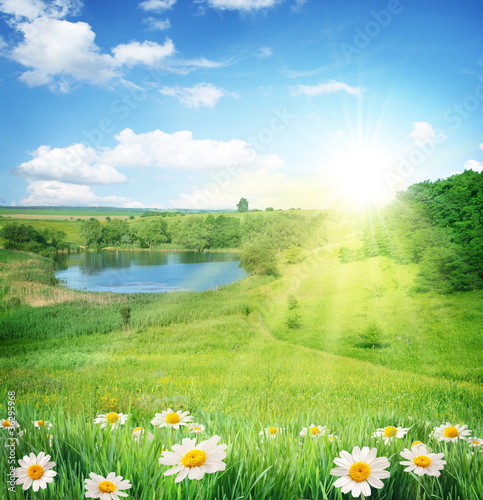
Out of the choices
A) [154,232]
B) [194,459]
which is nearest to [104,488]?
[194,459]

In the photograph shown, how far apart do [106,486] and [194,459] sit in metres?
0.43

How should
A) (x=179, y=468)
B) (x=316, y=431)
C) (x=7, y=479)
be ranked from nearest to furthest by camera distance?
1. (x=179, y=468)
2. (x=7, y=479)
3. (x=316, y=431)

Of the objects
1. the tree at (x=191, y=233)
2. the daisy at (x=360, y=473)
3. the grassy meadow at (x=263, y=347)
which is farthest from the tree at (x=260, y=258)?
the daisy at (x=360, y=473)

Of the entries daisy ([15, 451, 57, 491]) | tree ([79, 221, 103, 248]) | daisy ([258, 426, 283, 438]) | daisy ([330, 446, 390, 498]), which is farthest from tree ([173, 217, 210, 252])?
daisy ([330, 446, 390, 498])

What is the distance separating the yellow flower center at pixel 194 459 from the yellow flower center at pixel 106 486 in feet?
1.13

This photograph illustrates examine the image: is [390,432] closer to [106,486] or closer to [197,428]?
[197,428]

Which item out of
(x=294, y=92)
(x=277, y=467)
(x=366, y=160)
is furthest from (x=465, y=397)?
(x=294, y=92)

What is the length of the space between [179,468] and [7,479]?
1451 millimetres

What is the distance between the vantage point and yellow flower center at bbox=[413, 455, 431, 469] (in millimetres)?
2221

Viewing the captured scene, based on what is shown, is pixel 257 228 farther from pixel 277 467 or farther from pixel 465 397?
pixel 277 467

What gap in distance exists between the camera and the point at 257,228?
8.61 m

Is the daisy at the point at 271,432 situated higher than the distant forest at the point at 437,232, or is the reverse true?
the distant forest at the point at 437,232

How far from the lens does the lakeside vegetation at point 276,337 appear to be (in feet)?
20.4

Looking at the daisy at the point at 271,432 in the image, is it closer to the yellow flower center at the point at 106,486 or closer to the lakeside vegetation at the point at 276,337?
the lakeside vegetation at the point at 276,337
